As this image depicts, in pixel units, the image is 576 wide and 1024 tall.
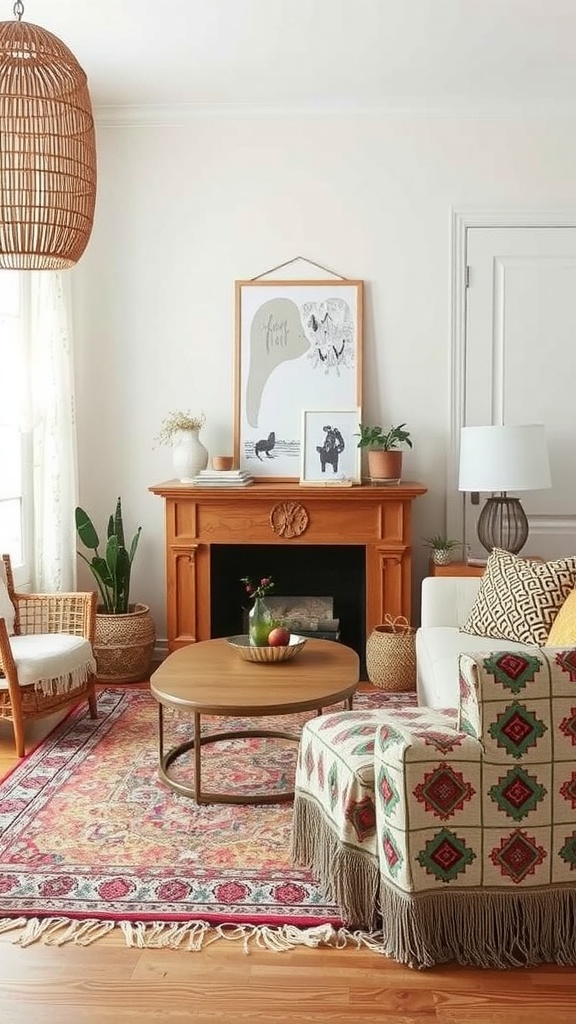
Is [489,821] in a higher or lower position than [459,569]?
lower

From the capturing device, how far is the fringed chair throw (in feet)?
7.76

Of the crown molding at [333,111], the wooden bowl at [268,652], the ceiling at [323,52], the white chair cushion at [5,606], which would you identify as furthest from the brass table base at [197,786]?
the crown molding at [333,111]

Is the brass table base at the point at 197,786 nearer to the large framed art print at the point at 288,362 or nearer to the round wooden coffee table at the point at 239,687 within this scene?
the round wooden coffee table at the point at 239,687

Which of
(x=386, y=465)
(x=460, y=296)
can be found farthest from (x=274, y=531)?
(x=460, y=296)

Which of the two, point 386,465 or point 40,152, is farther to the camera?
point 386,465

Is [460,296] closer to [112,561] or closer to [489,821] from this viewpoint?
[112,561]

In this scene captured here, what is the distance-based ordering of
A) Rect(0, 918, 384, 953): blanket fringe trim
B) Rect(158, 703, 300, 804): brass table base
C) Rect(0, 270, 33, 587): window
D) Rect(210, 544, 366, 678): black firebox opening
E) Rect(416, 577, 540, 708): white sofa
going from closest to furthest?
1. Rect(0, 918, 384, 953): blanket fringe trim
2. Rect(158, 703, 300, 804): brass table base
3. Rect(416, 577, 540, 708): white sofa
4. Rect(0, 270, 33, 587): window
5. Rect(210, 544, 366, 678): black firebox opening

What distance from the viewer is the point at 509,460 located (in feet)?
14.8

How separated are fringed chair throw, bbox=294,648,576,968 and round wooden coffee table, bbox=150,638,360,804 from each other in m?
0.81

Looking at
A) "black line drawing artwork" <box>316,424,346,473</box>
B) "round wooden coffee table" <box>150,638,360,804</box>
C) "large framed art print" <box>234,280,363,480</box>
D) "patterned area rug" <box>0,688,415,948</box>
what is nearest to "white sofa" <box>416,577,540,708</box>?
"round wooden coffee table" <box>150,638,360,804</box>

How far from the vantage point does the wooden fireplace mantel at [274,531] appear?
5.00m

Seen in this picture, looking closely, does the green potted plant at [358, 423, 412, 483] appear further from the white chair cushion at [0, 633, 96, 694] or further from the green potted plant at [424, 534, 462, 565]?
the white chair cushion at [0, 633, 96, 694]

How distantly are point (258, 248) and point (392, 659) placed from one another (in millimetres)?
2236

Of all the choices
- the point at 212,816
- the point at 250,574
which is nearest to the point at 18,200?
the point at 212,816
